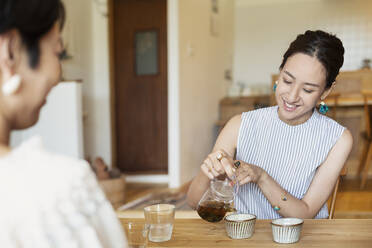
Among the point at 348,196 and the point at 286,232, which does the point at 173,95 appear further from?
the point at 286,232

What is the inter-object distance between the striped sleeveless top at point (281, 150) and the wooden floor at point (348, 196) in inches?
58.0

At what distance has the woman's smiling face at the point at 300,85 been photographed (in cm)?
140

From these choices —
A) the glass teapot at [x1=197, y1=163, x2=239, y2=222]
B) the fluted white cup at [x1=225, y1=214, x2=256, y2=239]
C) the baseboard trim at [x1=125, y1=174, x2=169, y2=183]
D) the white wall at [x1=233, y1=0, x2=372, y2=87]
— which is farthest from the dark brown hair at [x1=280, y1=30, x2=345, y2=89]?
the white wall at [x1=233, y1=0, x2=372, y2=87]

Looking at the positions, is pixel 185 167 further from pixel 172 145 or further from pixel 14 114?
pixel 14 114

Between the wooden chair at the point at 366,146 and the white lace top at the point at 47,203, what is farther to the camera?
the wooden chair at the point at 366,146

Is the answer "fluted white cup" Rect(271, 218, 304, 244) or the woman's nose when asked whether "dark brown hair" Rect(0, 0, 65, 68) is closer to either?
"fluted white cup" Rect(271, 218, 304, 244)

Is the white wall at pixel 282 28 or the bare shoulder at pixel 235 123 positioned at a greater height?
the white wall at pixel 282 28

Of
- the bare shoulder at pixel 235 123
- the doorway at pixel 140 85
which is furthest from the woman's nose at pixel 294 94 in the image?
the doorway at pixel 140 85

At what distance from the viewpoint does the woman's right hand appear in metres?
1.20

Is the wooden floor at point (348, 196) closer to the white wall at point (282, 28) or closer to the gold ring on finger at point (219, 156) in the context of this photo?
the gold ring on finger at point (219, 156)

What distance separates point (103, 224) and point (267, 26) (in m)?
6.34

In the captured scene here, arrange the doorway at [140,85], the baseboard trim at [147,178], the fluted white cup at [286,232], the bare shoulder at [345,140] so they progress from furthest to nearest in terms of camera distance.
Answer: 1. the doorway at [140,85]
2. the baseboard trim at [147,178]
3. the bare shoulder at [345,140]
4. the fluted white cup at [286,232]

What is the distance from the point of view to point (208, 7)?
5.25m

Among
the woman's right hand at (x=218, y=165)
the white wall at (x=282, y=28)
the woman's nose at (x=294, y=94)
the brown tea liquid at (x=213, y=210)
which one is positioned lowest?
the brown tea liquid at (x=213, y=210)
